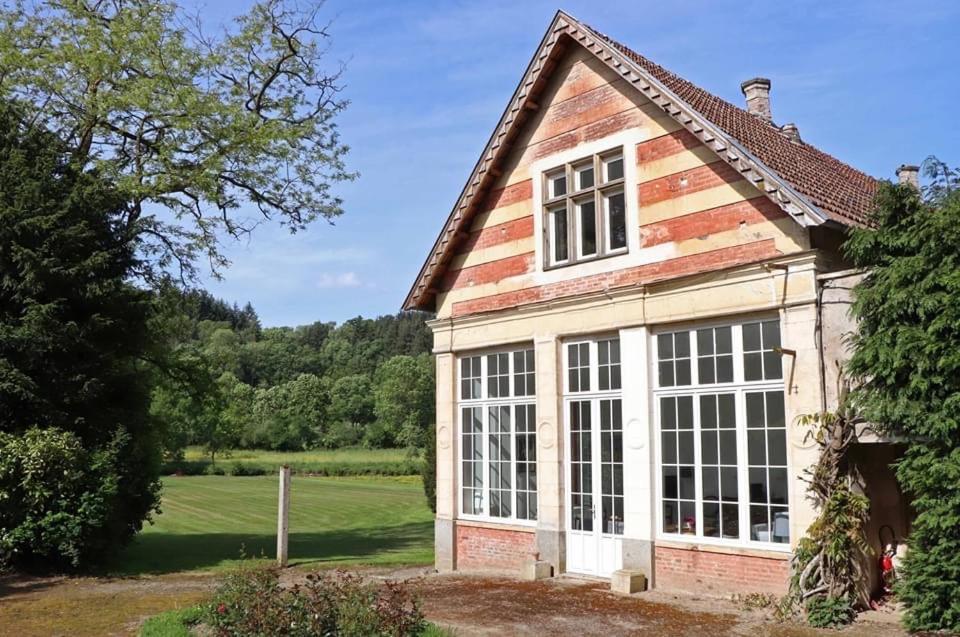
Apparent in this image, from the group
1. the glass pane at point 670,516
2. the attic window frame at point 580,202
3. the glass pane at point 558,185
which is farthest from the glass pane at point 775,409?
the glass pane at point 558,185

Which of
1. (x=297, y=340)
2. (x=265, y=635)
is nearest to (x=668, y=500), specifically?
(x=265, y=635)

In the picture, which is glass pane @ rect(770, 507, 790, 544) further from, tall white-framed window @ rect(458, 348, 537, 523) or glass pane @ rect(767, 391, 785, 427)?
tall white-framed window @ rect(458, 348, 537, 523)

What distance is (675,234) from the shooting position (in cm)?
1198

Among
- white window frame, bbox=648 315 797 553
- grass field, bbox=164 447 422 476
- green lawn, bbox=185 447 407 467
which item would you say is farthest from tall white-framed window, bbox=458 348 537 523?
green lawn, bbox=185 447 407 467

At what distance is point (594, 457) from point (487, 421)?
8.39ft

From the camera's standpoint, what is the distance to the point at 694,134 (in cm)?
1160

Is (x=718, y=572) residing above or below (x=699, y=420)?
below

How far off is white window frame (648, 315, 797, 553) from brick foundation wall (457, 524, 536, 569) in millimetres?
2875

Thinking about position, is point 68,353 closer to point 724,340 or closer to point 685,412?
point 685,412

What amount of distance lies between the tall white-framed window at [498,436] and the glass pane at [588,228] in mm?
2073

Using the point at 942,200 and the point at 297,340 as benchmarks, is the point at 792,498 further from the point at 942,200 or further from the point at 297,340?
the point at 297,340

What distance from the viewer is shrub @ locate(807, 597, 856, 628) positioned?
30.5 feet

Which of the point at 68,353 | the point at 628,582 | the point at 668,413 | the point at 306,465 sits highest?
the point at 68,353

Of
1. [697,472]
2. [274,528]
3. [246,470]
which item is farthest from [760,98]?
[246,470]
